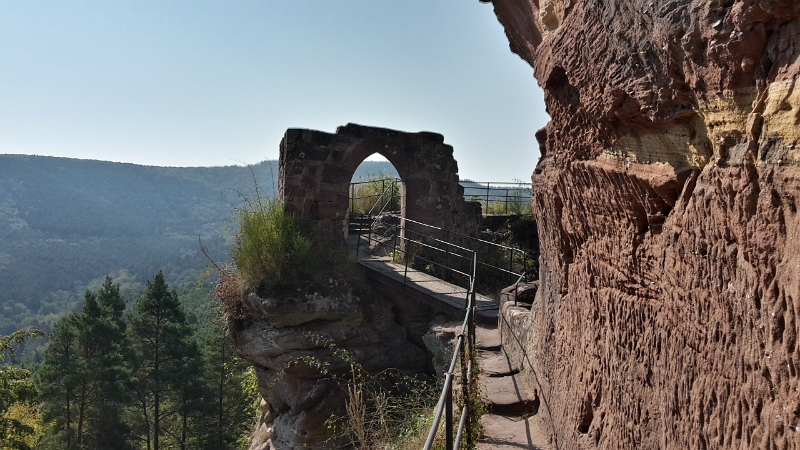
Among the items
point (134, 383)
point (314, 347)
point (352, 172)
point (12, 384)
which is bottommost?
point (134, 383)

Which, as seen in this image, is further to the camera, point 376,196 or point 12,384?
point 376,196

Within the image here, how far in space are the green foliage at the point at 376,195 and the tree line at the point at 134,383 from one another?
9.69 metres

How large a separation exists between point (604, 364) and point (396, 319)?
302 inches

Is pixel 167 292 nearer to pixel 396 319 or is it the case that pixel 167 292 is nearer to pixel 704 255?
pixel 396 319

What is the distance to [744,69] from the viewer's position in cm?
169

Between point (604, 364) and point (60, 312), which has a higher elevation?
point (604, 364)

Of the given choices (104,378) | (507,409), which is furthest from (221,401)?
(507,409)

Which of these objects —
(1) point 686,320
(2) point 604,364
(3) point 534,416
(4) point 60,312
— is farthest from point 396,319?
(4) point 60,312

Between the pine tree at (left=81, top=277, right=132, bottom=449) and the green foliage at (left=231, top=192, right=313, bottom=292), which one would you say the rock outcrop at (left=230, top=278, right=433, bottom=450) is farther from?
the pine tree at (left=81, top=277, right=132, bottom=449)

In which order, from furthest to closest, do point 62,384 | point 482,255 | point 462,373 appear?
point 62,384
point 482,255
point 462,373

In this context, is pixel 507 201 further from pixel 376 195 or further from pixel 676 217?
pixel 676 217

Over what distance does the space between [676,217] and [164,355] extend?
86.5 ft

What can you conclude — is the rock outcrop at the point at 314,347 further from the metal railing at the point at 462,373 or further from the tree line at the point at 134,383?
the tree line at the point at 134,383

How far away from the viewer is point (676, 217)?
2.14 m
